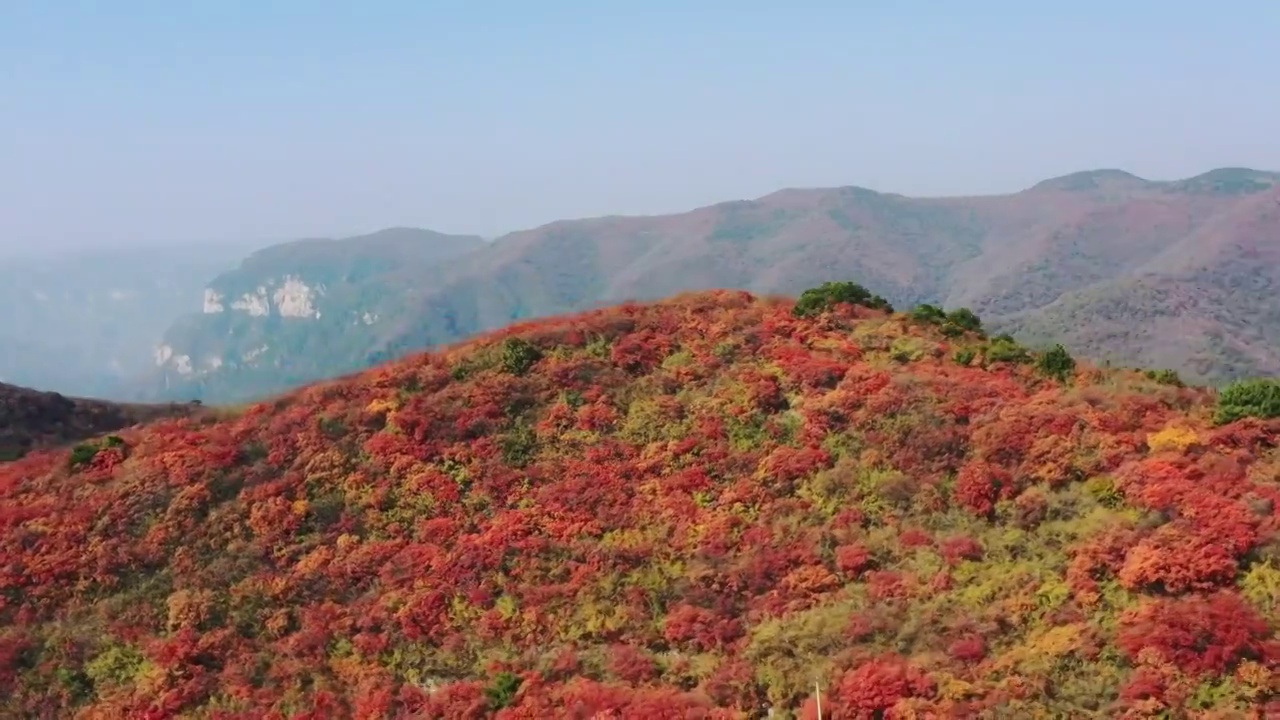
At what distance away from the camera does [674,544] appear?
91.5ft

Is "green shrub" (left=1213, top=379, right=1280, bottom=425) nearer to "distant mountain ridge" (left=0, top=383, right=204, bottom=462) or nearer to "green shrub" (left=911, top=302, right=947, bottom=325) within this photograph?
"green shrub" (left=911, top=302, right=947, bottom=325)

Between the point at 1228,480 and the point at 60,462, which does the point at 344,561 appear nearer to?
the point at 60,462

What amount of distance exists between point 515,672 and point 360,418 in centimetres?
1551

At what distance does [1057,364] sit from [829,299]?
33.9 ft

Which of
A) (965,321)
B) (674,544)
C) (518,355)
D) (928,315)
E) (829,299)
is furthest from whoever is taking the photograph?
(829,299)

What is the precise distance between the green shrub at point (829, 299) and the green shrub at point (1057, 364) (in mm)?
7925

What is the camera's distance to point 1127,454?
2717cm

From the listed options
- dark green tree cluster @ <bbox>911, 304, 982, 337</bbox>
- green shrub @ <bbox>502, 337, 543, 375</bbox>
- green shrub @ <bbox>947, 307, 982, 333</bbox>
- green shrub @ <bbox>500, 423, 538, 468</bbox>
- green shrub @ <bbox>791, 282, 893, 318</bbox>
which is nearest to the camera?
green shrub @ <bbox>500, 423, 538, 468</bbox>

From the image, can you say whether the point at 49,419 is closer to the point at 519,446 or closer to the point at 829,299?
the point at 519,446

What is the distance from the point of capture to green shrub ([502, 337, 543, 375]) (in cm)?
3895

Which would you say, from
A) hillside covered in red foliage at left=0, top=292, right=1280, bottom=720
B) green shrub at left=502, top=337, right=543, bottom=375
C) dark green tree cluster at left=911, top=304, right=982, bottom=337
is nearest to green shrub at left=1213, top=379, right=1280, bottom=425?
hillside covered in red foliage at left=0, top=292, right=1280, bottom=720

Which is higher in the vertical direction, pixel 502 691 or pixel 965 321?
pixel 965 321

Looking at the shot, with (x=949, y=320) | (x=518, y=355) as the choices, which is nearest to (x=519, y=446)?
(x=518, y=355)

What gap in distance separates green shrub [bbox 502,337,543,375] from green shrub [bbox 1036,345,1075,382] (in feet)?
61.1
